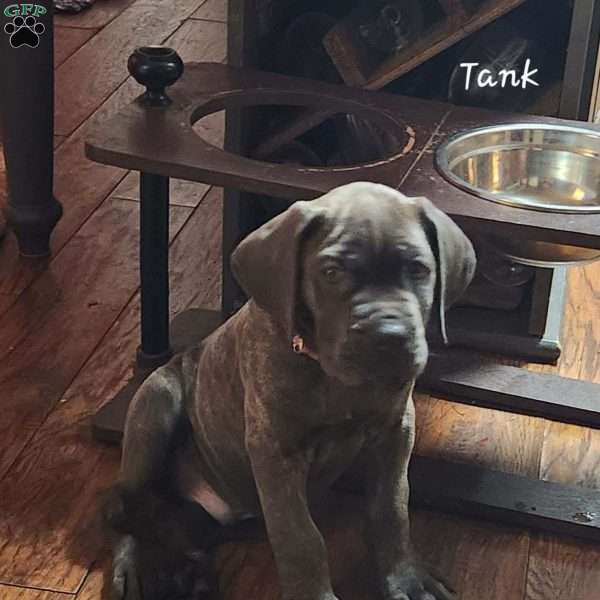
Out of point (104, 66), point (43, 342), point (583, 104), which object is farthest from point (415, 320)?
point (104, 66)

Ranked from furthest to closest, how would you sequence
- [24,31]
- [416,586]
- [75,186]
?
[75,186] < [24,31] < [416,586]

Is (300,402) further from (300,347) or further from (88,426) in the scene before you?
(88,426)

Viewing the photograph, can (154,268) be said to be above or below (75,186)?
above

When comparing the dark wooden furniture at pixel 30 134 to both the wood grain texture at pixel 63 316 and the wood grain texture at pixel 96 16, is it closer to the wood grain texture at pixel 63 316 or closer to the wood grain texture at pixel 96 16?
the wood grain texture at pixel 63 316

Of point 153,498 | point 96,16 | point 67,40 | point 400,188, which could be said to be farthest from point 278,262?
point 96,16

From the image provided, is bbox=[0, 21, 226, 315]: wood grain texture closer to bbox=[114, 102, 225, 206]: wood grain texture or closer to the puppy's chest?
bbox=[114, 102, 225, 206]: wood grain texture

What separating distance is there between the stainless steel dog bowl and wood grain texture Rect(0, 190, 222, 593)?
23.6 inches

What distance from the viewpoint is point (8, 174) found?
218 centimetres

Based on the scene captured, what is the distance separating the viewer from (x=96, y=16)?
11.2ft

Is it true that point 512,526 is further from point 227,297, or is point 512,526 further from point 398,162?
point 227,297

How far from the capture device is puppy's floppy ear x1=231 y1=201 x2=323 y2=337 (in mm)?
1264

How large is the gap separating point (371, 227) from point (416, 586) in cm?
45

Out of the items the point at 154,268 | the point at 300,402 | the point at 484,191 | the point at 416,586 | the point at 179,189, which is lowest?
the point at 179,189

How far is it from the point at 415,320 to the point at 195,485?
0.46 meters
